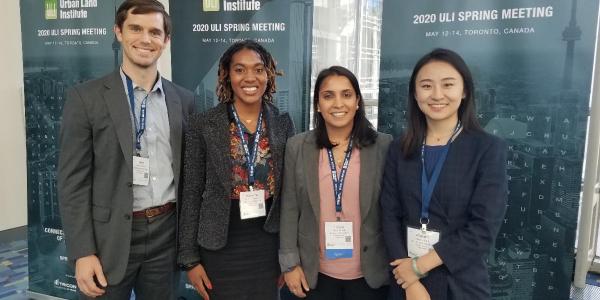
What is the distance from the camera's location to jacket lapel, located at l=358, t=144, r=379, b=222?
5.72 ft

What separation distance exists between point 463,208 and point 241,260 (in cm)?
92

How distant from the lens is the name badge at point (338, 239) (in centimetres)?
Answer: 176

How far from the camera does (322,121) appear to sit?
6.21 feet

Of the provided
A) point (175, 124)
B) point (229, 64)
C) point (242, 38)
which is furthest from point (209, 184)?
point (242, 38)

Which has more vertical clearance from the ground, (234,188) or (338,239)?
(234,188)

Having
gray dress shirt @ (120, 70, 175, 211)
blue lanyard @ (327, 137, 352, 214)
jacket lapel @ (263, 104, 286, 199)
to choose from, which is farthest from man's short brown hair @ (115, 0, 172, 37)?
blue lanyard @ (327, 137, 352, 214)

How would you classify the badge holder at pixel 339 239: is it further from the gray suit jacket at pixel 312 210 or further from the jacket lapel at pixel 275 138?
the jacket lapel at pixel 275 138

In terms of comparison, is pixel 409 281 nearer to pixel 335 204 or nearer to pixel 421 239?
pixel 421 239

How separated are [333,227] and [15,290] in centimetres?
327

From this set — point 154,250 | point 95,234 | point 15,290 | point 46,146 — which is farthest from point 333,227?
point 15,290

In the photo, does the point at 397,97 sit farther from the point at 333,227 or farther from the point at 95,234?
the point at 95,234

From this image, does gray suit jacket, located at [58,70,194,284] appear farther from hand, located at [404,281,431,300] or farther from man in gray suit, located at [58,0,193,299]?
hand, located at [404,281,431,300]

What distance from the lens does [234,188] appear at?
184 cm

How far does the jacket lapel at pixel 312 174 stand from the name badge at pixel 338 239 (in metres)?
0.08
